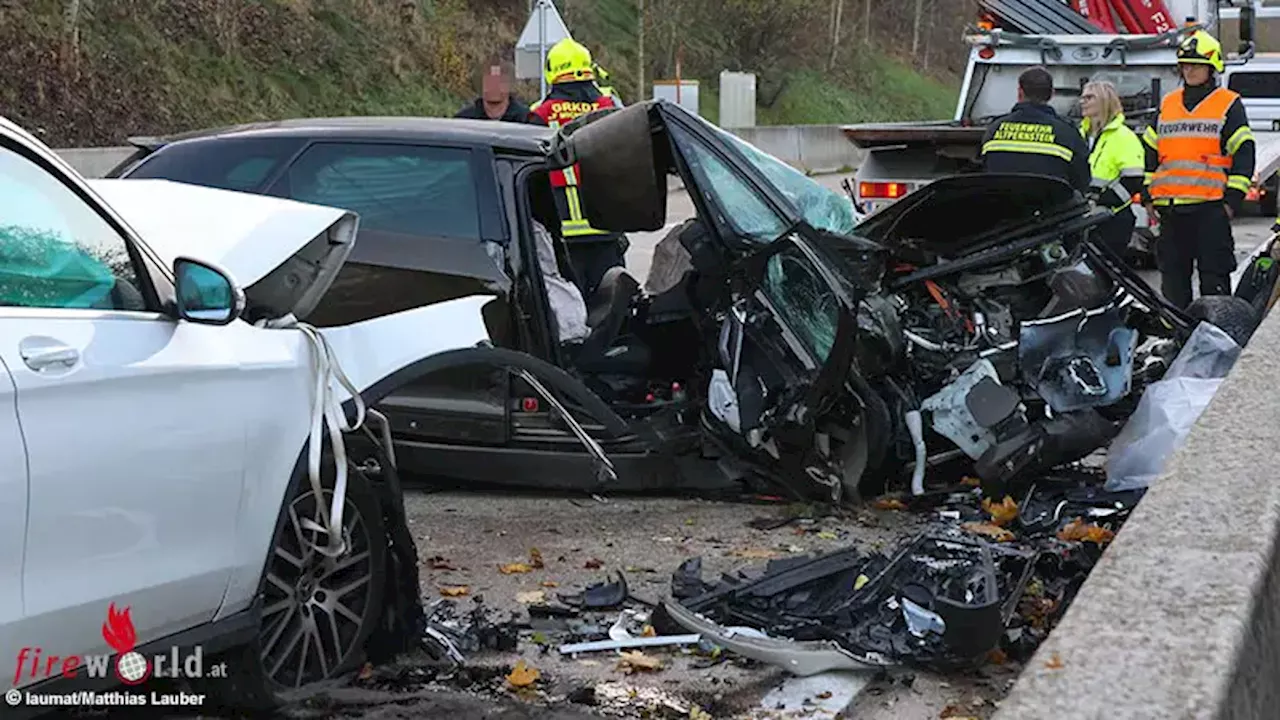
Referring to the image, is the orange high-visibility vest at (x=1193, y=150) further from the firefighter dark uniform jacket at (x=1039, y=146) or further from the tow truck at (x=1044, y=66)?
the tow truck at (x=1044, y=66)

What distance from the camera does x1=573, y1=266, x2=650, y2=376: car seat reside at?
6.82 meters

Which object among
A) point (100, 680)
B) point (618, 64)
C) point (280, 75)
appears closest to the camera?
point (100, 680)

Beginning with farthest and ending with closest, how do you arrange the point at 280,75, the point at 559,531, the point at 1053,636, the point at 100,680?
the point at 280,75 < the point at 559,531 < the point at 100,680 < the point at 1053,636

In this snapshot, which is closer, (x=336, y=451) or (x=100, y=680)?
(x=100, y=680)

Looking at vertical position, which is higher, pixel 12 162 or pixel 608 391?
pixel 12 162

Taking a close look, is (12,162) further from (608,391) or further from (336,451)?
(608,391)

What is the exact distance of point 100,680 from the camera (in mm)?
3432

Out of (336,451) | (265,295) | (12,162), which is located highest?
(12,162)

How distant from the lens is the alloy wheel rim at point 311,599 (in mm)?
4098

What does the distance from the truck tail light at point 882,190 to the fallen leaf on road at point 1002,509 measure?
20.9 ft

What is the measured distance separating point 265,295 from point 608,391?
2.82 metres

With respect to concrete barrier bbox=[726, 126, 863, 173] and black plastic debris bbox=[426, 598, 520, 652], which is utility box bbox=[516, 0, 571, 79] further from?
concrete barrier bbox=[726, 126, 863, 173]

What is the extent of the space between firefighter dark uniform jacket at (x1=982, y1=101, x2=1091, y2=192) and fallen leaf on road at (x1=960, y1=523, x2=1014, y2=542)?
140 inches

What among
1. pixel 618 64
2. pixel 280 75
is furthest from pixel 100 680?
pixel 618 64
